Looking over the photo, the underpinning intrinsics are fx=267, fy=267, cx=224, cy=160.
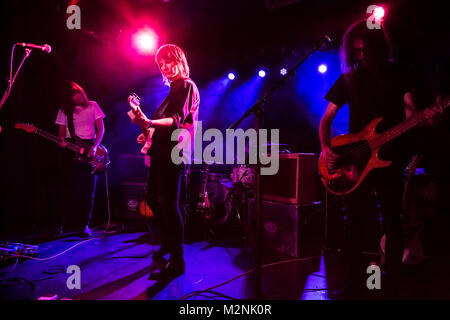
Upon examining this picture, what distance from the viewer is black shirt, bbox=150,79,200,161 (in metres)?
2.49

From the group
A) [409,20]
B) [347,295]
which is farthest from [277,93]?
[347,295]

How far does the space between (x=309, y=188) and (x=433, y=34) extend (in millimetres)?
2933

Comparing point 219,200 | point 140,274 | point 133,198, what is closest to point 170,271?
point 140,274

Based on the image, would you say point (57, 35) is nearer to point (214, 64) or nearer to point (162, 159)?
point (214, 64)

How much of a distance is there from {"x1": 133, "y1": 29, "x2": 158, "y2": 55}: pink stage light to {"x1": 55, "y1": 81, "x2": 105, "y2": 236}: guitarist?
1.77 metres

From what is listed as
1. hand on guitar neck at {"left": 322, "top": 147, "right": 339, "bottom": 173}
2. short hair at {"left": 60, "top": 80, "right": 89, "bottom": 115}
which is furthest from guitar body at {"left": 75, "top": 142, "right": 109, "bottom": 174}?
hand on guitar neck at {"left": 322, "top": 147, "right": 339, "bottom": 173}

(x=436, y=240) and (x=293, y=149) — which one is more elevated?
(x=293, y=149)

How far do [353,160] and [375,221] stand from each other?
51 centimetres

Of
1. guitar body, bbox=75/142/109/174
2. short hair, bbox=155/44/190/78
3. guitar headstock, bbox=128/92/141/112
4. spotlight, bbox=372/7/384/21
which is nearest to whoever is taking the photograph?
guitar headstock, bbox=128/92/141/112

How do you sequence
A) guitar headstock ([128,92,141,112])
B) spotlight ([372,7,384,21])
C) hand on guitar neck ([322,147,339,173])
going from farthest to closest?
spotlight ([372,7,384,21]) < hand on guitar neck ([322,147,339,173]) < guitar headstock ([128,92,141,112])

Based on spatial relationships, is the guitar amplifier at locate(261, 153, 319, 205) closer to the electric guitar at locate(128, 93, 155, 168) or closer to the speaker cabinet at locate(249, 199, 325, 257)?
the speaker cabinet at locate(249, 199, 325, 257)

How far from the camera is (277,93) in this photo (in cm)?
650

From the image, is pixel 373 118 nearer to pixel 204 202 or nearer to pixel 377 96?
pixel 377 96

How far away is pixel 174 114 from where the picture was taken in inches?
97.0
